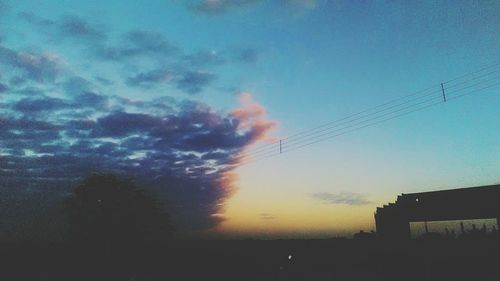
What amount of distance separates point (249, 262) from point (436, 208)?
17.5m

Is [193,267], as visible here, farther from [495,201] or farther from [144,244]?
[495,201]

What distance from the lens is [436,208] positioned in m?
32.0

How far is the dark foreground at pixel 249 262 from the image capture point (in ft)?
92.1

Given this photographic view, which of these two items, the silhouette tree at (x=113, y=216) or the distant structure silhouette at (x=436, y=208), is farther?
the silhouette tree at (x=113, y=216)

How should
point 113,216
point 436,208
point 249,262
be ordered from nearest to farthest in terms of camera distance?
point 436,208
point 249,262
point 113,216

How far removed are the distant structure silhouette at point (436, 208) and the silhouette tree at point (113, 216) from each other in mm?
27301

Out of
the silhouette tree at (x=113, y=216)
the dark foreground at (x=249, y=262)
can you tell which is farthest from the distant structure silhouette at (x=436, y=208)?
the silhouette tree at (x=113, y=216)

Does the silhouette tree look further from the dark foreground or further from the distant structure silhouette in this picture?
the distant structure silhouette

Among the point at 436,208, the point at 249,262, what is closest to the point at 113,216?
the point at 249,262

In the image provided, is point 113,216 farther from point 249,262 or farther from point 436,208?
point 436,208

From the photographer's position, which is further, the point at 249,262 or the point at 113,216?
the point at 113,216

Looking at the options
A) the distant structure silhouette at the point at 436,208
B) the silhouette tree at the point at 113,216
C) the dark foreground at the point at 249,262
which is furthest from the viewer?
the silhouette tree at the point at 113,216

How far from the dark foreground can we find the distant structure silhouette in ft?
7.66

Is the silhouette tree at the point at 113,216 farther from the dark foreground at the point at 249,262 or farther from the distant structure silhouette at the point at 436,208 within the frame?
the distant structure silhouette at the point at 436,208
